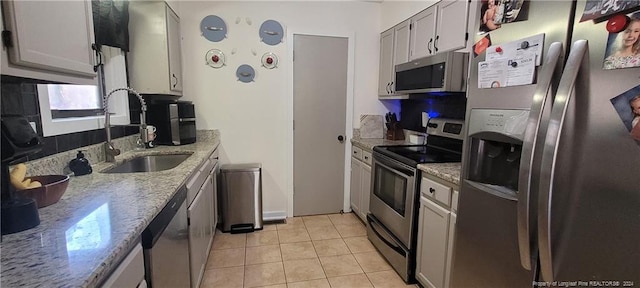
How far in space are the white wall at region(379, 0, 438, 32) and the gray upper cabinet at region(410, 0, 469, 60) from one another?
90 mm

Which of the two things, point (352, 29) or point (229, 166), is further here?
point (352, 29)

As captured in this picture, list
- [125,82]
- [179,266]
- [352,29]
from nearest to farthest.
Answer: [179,266] → [125,82] → [352,29]

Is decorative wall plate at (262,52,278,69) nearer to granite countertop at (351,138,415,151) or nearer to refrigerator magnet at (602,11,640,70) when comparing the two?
granite countertop at (351,138,415,151)

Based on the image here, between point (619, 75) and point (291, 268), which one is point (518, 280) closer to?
point (619, 75)

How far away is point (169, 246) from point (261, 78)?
2171 millimetres

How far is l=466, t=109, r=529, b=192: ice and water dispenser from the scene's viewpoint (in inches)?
44.3

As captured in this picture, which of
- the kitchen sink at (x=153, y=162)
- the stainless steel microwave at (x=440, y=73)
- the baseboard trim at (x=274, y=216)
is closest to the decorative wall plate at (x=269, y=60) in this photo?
the kitchen sink at (x=153, y=162)

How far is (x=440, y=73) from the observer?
2111 mm

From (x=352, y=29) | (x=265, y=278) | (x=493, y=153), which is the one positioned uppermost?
(x=352, y=29)

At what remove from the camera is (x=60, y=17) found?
1097 millimetres

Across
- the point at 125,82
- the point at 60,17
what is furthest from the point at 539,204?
the point at 125,82

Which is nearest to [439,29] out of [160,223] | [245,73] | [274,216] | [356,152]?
[356,152]

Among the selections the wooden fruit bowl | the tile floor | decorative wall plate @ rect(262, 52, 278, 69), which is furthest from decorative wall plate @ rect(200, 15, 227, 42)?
the wooden fruit bowl

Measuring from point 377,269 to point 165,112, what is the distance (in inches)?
90.7
